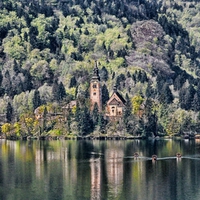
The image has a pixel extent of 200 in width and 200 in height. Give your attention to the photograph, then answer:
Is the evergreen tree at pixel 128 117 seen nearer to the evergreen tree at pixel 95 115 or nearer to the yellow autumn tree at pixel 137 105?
the yellow autumn tree at pixel 137 105

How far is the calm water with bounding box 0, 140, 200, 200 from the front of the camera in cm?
8606

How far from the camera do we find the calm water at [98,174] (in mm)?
86062

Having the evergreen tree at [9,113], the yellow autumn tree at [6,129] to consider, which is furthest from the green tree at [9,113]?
the yellow autumn tree at [6,129]

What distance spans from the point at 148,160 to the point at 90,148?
2590cm

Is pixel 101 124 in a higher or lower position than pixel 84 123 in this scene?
lower

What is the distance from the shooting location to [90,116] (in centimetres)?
18612

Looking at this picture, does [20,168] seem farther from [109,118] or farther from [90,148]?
[109,118]

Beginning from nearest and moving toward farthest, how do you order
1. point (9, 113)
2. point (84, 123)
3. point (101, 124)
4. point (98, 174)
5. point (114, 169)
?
point (98, 174) → point (114, 169) → point (84, 123) → point (101, 124) → point (9, 113)

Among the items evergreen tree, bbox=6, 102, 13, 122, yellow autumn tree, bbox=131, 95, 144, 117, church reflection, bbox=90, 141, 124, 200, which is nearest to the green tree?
evergreen tree, bbox=6, 102, 13, 122

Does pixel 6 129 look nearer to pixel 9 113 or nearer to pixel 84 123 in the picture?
pixel 9 113

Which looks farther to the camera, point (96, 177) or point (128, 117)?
point (128, 117)

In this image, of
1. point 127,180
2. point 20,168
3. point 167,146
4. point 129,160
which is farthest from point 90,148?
point 127,180

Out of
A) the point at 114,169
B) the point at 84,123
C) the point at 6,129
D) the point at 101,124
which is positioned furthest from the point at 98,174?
the point at 6,129

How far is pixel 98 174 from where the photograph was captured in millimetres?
101500
